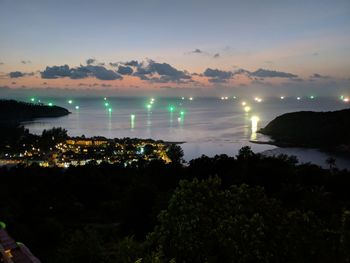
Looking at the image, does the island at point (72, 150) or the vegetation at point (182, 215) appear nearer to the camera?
the vegetation at point (182, 215)

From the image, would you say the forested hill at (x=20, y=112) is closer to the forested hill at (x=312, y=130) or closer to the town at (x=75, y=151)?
the town at (x=75, y=151)

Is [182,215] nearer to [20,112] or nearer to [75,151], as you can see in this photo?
[75,151]

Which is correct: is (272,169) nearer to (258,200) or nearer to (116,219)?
(116,219)

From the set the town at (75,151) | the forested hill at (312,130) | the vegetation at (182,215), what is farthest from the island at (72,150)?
the forested hill at (312,130)

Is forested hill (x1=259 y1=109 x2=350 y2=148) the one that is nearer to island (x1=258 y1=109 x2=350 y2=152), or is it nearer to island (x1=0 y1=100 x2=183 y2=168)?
island (x1=258 y1=109 x2=350 y2=152)

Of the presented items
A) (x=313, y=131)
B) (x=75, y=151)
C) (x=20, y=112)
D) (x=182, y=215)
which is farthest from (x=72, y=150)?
(x=20, y=112)

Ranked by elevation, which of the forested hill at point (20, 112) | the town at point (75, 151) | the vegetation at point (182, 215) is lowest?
the town at point (75, 151)
